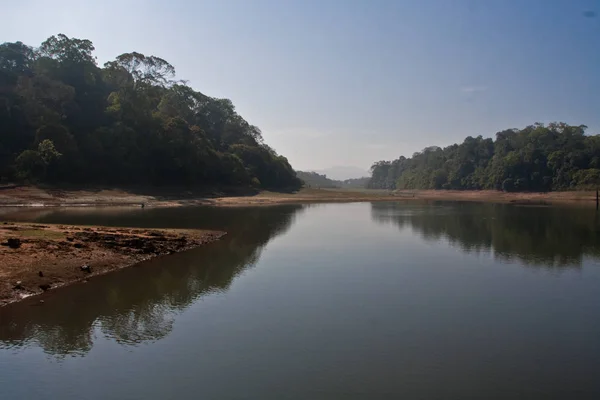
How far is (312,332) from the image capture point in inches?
494

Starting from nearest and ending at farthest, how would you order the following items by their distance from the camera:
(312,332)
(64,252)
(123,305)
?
(312,332)
(123,305)
(64,252)

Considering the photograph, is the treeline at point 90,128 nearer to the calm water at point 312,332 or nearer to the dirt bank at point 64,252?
the dirt bank at point 64,252

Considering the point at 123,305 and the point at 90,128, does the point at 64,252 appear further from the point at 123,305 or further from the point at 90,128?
the point at 90,128

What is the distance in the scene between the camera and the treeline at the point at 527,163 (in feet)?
333

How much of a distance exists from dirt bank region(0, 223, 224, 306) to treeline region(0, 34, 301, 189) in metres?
37.4

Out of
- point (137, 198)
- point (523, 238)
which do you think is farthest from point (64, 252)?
point (137, 198)

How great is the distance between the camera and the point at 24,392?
29.8 feet

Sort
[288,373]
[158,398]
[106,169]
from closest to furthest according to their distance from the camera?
1. [158,398]
2. [288,373]
3. [106,169]

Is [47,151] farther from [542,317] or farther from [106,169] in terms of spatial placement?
[542,317]

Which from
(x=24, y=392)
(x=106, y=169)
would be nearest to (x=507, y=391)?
(x=24, y=392)

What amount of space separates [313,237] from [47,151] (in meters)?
40.1

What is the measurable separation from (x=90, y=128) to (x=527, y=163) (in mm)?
97792

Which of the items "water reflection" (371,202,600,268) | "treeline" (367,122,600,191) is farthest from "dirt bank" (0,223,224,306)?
"treeline" (367,122,600,191)

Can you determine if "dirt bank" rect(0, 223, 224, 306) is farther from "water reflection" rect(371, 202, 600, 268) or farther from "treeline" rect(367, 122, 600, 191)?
"treeline" rect(367, 122, 600, 191)
